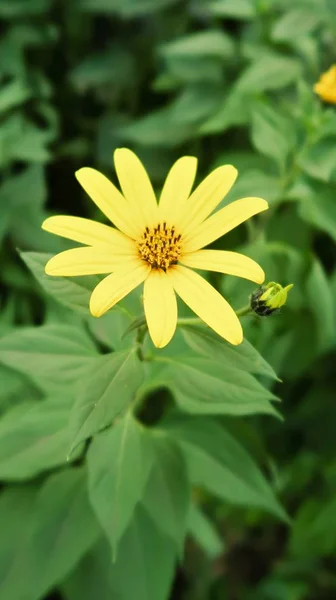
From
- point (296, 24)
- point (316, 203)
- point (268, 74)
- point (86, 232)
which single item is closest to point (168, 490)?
point (86, 232)

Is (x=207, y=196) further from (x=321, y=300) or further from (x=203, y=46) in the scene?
(x=203, y=46)

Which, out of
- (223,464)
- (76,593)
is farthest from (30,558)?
(223,464)

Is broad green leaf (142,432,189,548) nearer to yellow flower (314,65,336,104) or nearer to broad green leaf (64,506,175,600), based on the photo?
broad green leaf (64,506,175,600)

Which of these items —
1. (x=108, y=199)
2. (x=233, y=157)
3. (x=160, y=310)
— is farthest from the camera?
Result: (x=233, y=157)

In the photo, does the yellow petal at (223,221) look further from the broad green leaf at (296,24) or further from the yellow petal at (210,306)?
the broad green leaf at (296,24)

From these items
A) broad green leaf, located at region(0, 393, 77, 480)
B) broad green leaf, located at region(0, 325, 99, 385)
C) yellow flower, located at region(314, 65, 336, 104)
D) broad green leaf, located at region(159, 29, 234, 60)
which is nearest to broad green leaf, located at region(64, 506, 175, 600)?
broad green leaf, located at region(0, 393, 77, 480)

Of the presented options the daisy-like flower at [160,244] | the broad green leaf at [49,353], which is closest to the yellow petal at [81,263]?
the daisy-like flower at [160,244]

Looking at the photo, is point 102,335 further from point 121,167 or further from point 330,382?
point 330,382
